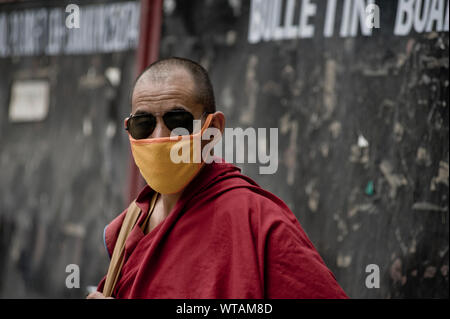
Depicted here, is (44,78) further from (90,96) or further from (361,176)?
(361,176)

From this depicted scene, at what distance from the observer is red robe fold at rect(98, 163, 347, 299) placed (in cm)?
181

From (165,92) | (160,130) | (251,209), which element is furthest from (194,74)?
(251,209)

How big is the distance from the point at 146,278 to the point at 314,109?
1.84 m

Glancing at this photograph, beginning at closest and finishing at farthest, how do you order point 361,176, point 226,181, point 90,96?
point 226,181
point 361,176
point 90,96

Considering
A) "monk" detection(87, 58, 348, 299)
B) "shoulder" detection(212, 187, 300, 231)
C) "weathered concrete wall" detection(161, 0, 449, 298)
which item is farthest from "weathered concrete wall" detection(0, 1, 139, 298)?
"shoulder" detection(212, 187, 300, 231)

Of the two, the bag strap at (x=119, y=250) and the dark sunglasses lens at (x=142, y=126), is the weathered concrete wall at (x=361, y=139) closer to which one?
the bag strap at (x=119, y=250)

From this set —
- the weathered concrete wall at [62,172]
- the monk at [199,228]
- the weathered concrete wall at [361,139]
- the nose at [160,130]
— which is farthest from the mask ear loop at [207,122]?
the weathered concrete wall at [62,172]

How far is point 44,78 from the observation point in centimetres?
492

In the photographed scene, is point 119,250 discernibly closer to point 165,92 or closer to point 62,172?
point 165,92

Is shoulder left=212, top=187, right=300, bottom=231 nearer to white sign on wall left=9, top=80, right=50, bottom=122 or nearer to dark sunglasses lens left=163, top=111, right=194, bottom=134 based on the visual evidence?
dark sunglasses lens left=163, top=111, right=194, bottom=134

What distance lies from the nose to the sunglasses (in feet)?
0.04

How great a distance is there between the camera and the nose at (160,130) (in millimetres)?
2055

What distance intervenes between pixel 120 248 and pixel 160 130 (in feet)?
1.53
